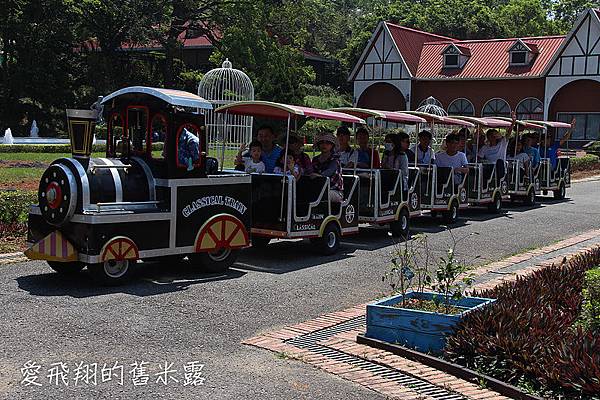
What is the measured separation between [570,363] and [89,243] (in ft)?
17.3

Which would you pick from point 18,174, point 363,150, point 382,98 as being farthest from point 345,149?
point 382,98

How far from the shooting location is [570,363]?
5523mm

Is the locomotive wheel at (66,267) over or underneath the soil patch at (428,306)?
underneath

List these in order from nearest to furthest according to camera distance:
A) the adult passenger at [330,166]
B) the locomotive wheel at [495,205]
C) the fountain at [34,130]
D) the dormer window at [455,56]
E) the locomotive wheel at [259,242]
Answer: the adult passenger at [330,166], the locomotive wheel at [259,242], the locomotive wheel at [495,205], the fountain at [34,130], the dormer window at [455,56]

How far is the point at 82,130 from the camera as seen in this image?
349 inches

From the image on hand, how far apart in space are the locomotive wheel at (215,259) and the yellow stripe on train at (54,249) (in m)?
1.58

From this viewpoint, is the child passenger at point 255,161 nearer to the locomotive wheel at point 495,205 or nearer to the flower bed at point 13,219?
the flower bed at point 13,219

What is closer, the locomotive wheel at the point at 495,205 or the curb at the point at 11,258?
the curb at the point at 11,258

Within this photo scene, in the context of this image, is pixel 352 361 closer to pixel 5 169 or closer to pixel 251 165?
pixel 251 165

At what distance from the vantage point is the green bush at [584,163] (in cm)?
3285

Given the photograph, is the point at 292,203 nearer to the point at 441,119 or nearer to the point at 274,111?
the point at 274,111

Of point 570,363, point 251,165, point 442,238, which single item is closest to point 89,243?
point 251,165

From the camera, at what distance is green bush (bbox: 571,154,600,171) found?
3285cm

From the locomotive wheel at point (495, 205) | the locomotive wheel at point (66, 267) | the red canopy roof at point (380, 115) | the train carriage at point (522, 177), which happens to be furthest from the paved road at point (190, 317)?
the train carriage at point (522, 177)
